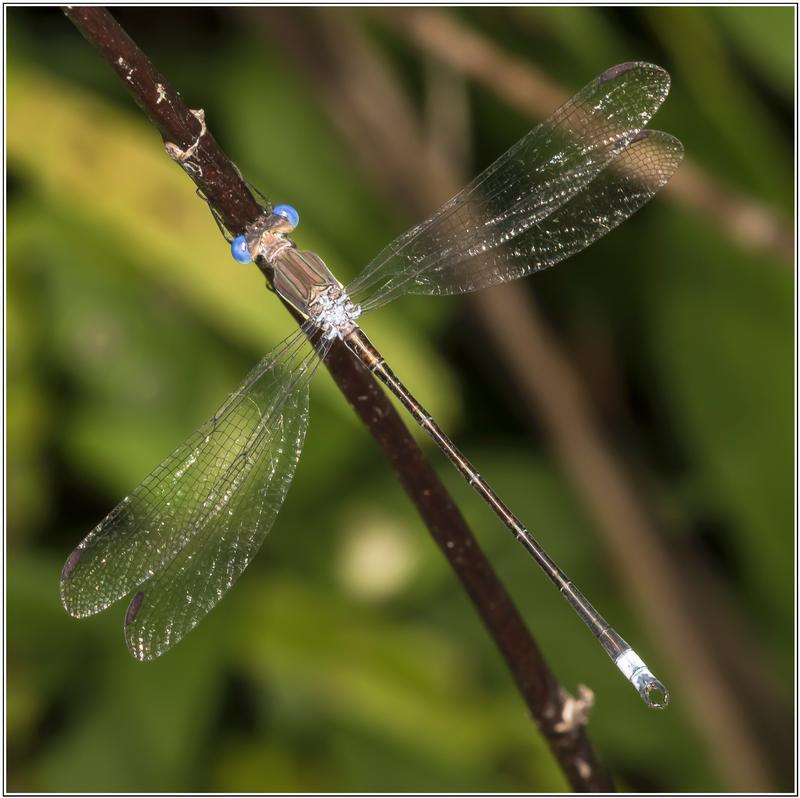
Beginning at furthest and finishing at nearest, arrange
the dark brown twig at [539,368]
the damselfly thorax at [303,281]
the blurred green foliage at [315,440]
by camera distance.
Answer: the dark brown twig at [539,368], the blurred green foliage at [315,440], the damselfly thorax at [303,281]

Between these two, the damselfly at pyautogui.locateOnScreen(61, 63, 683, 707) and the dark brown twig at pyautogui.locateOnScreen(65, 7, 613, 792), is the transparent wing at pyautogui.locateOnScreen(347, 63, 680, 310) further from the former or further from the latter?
the dark brown twig at pyautogui.locateOnScreen(65, 7, 613, 792)

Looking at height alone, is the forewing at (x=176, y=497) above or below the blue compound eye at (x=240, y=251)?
below

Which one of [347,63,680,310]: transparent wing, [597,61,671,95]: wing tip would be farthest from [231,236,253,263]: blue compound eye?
[597,61,671,95]: wing tip

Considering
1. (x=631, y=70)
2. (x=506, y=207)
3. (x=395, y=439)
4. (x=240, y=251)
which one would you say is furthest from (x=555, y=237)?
(x=395, y=439)

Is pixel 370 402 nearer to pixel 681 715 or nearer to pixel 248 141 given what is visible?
pixel 248 141

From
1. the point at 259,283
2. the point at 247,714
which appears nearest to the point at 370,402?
the point at 259,283

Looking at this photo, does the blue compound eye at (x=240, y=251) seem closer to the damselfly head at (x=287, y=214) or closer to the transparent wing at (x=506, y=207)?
the damselfly head at (x=287, y=214)

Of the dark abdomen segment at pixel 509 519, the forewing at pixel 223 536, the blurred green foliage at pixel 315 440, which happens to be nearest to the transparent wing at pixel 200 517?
the forewing at pixel 223 536
